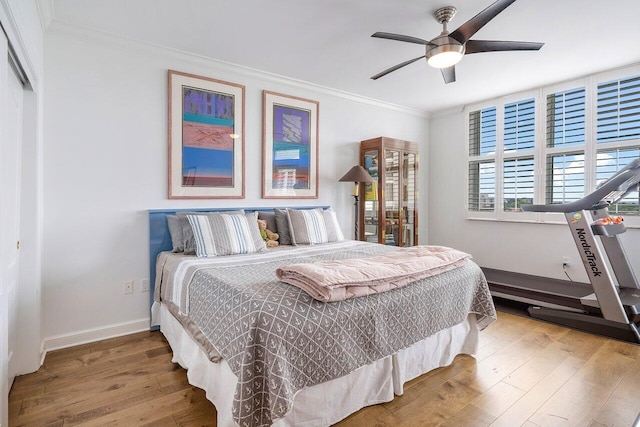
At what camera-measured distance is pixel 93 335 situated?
2639 mm

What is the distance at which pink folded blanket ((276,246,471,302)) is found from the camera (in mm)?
1511

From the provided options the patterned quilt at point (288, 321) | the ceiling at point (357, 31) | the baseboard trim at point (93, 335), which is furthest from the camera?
the baseboard trim at point (93, 335)

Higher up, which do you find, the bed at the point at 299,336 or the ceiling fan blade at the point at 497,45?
the ceiling fan blade at the point at 497,45

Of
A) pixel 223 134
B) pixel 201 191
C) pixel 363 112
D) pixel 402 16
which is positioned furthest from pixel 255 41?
pixel 363 112

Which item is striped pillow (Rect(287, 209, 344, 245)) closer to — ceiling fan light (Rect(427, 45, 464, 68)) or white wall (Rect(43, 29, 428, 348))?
white wall (Rect(43, 29, 428, 348))

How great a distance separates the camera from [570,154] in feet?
12.3

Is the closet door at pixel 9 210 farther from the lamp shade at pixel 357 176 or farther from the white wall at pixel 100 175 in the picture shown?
the lamp shade at pixel 357 176

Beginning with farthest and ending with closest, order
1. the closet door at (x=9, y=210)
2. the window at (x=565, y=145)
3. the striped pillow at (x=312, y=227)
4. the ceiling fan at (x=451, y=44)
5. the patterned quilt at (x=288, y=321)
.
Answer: the window at (x=565, y=145) → the striped pillow at (x=312, y=227) → the ceiling fan at (x=451, y=44) → the closet door at (x=9, y=210) → the patterned quilt at (x=288, y=321)

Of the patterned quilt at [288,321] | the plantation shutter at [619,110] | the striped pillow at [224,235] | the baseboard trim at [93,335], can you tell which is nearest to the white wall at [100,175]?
the baseboard trim at [93,335]

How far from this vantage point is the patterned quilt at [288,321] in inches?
50.4

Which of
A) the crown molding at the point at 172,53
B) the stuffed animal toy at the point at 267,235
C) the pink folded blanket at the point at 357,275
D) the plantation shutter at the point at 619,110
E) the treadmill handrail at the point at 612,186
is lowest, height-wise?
the pink folded blanket at the point at 357,275

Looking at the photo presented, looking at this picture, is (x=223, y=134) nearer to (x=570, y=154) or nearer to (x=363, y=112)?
(x=363, y=112)

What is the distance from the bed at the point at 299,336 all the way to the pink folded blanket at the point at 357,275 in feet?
0.14

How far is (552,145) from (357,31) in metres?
2.90
